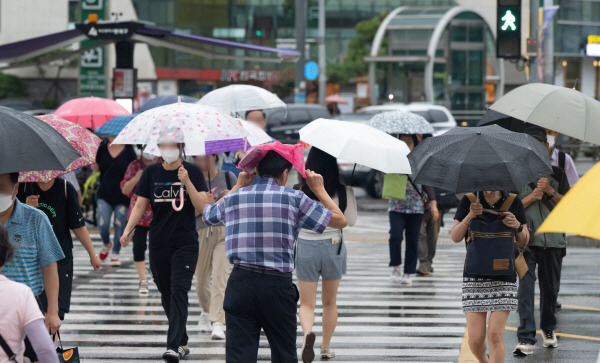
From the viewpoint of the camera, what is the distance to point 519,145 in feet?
23.6

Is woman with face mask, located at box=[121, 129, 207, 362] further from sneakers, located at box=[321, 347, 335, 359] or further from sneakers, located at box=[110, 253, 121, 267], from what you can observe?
sneakers, located at box=[110, 253, 121, 267]

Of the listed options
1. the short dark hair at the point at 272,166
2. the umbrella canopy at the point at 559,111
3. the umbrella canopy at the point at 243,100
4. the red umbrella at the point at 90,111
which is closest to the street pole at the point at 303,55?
the red umbrella at the point at 90,111

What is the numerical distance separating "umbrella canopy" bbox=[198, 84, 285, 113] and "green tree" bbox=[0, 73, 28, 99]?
39.3 meters

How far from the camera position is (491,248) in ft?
23.6

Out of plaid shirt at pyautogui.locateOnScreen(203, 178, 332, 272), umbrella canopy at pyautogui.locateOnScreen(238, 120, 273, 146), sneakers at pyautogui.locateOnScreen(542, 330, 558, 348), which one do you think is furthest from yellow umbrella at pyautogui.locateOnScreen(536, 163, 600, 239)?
umbrella canopy at pyautogui.locateOnScreen(238, 120, 273, 146)

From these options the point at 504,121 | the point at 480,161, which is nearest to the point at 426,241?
the point at 504,121

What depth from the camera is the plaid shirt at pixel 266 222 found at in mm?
6008

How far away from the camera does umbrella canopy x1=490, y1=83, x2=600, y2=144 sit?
830 cm

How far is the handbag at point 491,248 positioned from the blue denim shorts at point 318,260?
1414 mm

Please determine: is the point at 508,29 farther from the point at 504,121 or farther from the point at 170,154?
→ the point at 170,154

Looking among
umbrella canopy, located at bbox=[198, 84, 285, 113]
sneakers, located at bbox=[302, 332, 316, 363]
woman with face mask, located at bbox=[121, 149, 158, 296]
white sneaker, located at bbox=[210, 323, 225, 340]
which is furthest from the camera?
umbrella canopy, located at bbox=[198, 84, 285, 113]

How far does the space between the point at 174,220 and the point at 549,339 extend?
332 cm

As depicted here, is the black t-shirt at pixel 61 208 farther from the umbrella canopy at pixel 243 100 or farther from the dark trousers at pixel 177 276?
the umbrella canopy at pixel 243 100

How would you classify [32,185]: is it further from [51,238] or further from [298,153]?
[298,153]
